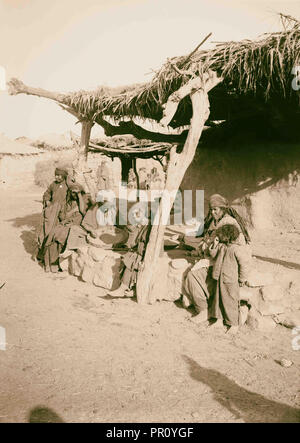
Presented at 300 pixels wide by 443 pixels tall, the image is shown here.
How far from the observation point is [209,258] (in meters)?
4.76

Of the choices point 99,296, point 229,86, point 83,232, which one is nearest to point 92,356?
point 99,296

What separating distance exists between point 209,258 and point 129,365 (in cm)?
171

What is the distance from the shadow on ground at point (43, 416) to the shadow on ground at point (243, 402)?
1.23m

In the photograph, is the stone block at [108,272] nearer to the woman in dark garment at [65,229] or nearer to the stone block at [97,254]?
the stone block at [97,254]

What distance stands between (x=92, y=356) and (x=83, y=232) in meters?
3.16

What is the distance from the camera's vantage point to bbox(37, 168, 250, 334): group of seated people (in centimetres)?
439

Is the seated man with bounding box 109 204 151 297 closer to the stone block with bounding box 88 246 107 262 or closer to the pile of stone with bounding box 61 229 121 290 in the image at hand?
the pile of stone with bounding box 61 229 121 290

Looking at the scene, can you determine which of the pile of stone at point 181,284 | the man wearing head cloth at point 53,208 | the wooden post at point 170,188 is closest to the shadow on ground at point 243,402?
the pile of stone at point 181,284

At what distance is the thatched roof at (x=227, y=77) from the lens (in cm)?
448

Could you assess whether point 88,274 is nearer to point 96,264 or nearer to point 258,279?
point 96,264

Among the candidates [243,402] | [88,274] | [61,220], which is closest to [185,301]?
[88,274]

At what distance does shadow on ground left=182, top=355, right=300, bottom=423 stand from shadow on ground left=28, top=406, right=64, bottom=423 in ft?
4.03

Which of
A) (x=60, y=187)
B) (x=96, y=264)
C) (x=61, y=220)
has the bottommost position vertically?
(x=96, y=264)

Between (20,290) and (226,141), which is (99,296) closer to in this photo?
(20,290)
